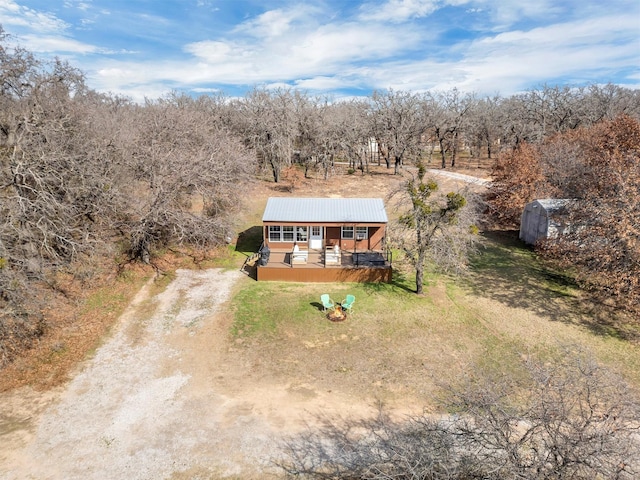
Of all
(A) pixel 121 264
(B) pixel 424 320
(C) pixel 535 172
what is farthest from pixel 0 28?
(C) pixel 535 172

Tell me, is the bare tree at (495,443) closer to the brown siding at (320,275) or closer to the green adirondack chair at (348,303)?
the green adirondack chair at (348,303)

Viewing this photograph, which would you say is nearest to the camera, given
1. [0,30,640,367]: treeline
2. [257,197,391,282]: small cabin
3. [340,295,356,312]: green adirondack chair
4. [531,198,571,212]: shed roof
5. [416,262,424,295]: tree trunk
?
[0,30,640,367]: treeline

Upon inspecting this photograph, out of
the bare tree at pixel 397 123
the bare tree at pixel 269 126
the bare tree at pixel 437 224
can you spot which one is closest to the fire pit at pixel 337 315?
the bare tree at pixel 437 224

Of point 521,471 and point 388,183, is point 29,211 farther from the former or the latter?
point 388,183

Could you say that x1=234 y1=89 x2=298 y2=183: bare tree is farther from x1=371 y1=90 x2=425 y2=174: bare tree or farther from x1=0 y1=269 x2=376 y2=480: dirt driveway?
x1=0 y1=269 x2=376 y2=480: dirt driveway

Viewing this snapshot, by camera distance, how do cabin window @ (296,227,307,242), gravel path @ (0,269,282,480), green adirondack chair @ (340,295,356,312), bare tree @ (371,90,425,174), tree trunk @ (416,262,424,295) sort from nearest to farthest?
gravel path @ (0,269,282,480)
green adirondack chair @ (340,295,356,312)
tree trunk @ (416,262,424,295)
cabin window @ (296,227,307,242)
bare tree @ (371,90,425,174)

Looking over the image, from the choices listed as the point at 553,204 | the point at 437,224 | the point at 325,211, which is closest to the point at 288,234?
the point at 325,211

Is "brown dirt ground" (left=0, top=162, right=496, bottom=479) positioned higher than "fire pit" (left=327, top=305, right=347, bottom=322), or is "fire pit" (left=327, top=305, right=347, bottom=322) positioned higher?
"fire pit" (left=327, top=305, right=347, bottom=322)

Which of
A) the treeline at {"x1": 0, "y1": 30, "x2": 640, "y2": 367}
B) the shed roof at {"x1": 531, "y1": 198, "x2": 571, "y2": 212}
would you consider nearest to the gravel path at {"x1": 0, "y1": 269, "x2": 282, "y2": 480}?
the treeline at {"x1": 0, "y1": 30, "x2": 640, "y2": 367}
